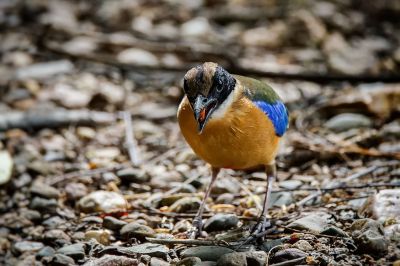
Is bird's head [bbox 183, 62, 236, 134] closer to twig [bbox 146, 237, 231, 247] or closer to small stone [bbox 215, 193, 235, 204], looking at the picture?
twig [bbox 146, 237, 231, 247]

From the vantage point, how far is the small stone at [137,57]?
7.77m

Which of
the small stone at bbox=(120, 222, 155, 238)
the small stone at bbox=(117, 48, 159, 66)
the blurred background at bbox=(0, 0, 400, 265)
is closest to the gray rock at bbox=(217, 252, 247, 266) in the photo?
the blurred background at bbox=(0, 0, 400, 265)

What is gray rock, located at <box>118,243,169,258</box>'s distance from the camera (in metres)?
3.54

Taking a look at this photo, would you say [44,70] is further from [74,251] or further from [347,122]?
[74,251]

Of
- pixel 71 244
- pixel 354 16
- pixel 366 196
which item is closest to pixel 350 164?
pixel 366 196

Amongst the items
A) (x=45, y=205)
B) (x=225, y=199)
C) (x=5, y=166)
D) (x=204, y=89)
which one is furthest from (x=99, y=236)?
(x=5, y=166)

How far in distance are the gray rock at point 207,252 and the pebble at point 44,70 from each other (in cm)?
464

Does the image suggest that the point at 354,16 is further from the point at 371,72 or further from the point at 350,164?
the point at 350,164

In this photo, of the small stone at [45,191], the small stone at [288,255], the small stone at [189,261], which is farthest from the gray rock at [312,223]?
the small stone at [45,191]

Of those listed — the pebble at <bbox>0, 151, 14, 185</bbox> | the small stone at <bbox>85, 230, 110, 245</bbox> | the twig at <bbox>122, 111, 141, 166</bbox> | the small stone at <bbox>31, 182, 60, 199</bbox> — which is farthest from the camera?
the twig at <bbox>122, 111, 141, 166</bbox>

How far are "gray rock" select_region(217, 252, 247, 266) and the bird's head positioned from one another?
2.30 feet

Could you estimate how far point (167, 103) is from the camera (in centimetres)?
702

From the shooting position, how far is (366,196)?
4.04m

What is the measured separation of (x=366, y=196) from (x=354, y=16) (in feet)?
19.6
